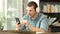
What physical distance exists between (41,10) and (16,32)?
294 cm

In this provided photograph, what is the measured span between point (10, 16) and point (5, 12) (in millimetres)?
160

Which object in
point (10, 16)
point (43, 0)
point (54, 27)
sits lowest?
point (54, 27)

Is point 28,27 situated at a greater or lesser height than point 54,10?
lesser

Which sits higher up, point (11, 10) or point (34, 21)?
point (11, 10)

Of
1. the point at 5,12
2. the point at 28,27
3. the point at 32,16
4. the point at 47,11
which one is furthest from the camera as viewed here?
the point at 5,12

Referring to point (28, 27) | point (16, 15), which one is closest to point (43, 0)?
point (16, 15)

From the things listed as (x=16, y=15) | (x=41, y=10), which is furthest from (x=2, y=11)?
(x=41, y=10)

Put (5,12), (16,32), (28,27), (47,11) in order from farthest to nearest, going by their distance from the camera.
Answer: (5,12), (47,11), (28,27), (16,32)

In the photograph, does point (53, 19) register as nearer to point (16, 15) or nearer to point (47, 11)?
point (47, 11)

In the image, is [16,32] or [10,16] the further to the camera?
[10,16]

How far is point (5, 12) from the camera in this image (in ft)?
11.9

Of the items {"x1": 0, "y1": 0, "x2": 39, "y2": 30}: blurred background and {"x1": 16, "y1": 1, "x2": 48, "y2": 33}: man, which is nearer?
{"x1": 16, "y1": 1, "x2": 48, "y2": 33}: man

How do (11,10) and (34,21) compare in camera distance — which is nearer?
(34,21)

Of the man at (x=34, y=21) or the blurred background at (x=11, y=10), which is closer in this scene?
the man at (x=34, y=21)
